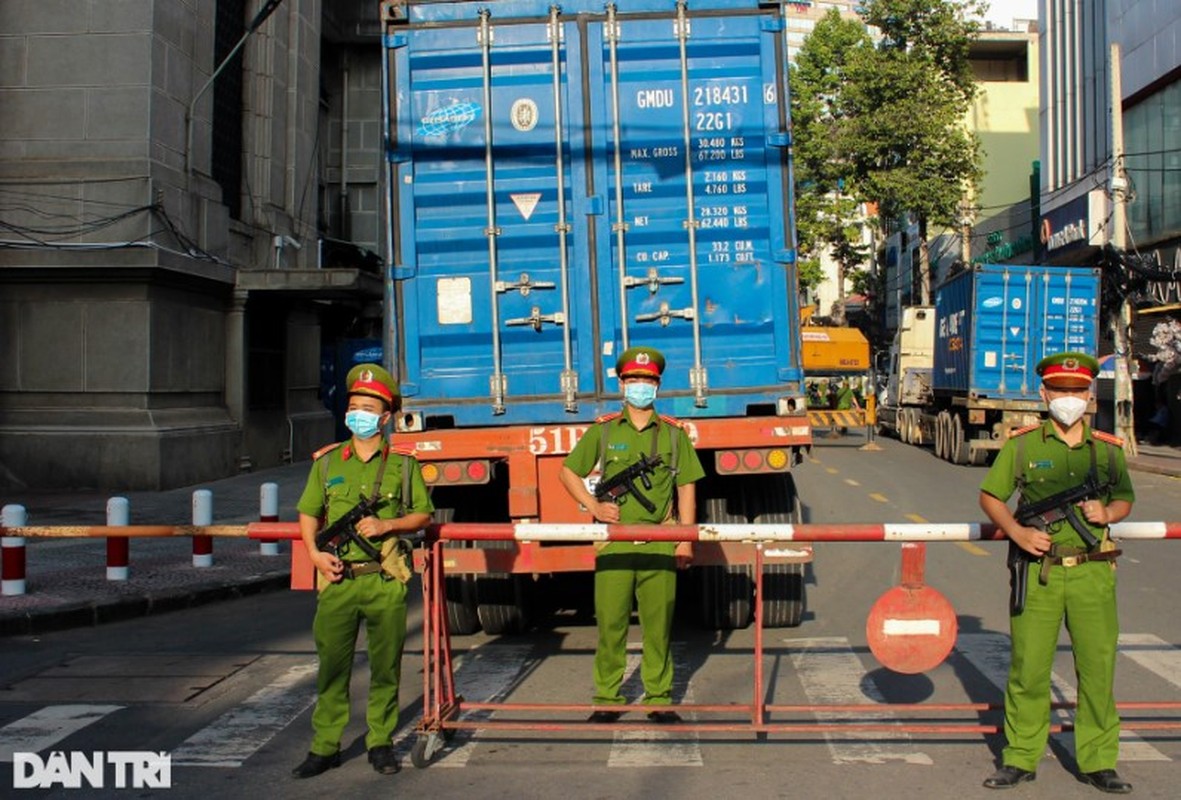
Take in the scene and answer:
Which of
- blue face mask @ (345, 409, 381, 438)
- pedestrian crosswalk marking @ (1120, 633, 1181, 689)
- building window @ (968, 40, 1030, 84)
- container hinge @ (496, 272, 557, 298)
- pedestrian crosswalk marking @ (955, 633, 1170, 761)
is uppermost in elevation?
building window @ (968, 40, 1030, 84)

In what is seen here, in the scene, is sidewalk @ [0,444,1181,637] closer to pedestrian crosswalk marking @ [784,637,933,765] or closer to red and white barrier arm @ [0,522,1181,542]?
red and white barrier arm @ [0,522,1181,542]

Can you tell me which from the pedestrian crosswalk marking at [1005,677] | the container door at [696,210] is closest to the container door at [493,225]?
the container door at [696,210]

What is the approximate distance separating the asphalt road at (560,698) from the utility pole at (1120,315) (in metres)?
15.0

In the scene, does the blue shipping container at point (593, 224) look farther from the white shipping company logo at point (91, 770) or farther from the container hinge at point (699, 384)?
the white shipping company logo at point (91, 770)

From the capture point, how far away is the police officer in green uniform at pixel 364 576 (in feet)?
17.8

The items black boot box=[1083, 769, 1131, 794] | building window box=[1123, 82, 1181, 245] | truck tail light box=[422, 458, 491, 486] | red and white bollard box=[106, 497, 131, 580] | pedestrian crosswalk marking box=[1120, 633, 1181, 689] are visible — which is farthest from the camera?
building window box=[1123, 82, 1181, 245]

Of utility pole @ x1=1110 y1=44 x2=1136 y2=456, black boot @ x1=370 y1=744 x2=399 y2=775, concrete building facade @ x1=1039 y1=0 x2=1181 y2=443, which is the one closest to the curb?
black boot @ x1=370 y1=744 x2=399 y2=775

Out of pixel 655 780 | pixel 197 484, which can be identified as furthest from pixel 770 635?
pixel 197 484

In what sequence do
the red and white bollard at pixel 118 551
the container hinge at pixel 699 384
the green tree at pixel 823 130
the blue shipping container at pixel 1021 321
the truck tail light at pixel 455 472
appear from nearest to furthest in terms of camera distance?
the truck tail light at pixel 455 472 < the container hinge at pixel 699 384 < the red and white bollard at pixel 118 551 < the blue shipping container at pixel 1021 321 < the green tree at pixel 823 130

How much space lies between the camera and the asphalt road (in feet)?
17.4

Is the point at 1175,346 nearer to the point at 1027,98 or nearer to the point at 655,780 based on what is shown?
the point at 655,780

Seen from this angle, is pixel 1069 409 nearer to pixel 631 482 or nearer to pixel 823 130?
pixel 631 482

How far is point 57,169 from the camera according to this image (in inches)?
667

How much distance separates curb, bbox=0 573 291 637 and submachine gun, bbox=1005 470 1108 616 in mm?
6935
